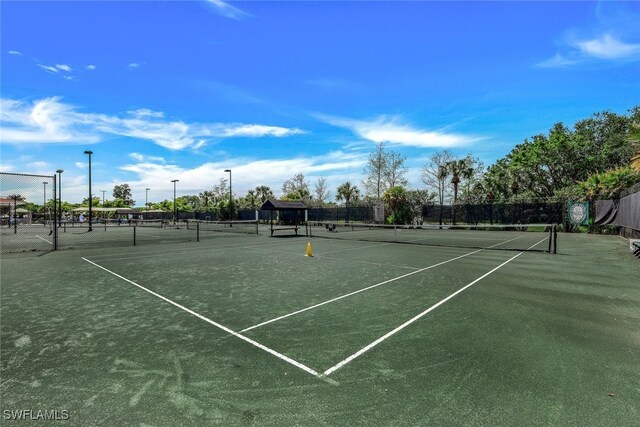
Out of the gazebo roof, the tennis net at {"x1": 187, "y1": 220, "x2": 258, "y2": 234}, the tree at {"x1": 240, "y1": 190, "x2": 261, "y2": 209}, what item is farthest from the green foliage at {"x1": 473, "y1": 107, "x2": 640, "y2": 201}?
the tree at {"x1": 240, "y1": 190, "x2": 261, "y2": 209}

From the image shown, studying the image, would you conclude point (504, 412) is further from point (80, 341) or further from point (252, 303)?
point (80, 341)

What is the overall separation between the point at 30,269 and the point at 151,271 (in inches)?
168

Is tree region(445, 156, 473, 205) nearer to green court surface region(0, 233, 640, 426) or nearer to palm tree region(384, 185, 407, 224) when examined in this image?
palm tree region(384, 185, 407, 224)

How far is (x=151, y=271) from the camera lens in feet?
35.8

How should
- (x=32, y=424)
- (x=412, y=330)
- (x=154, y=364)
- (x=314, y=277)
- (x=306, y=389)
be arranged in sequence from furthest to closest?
(x=314, y=277), (x=412, y=330), (x=154, y=364), (x=306, y=389), (x=32, y=424)

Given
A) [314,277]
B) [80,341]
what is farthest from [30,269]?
[314,277]

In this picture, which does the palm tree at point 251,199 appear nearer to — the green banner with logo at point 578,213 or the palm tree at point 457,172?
the palm tree at point 457,172

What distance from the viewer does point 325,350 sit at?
4555mm

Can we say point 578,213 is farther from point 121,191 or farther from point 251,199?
point 121,191

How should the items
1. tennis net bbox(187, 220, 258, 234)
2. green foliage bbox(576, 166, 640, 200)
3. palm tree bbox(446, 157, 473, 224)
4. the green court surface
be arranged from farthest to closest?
palm tree bbox(446, 157, 473, 224), tennis net bbox(187, 220, 258, 234), green foliage bbox(576, 166, 640, 200), the green court surface

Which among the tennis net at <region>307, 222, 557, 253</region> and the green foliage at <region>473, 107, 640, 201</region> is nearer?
the tennis net at <region>307, 222, 557, 253</region>

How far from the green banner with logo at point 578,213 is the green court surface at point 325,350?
23565 mm

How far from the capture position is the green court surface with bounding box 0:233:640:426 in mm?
3203

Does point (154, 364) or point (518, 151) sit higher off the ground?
point (518, 151)
